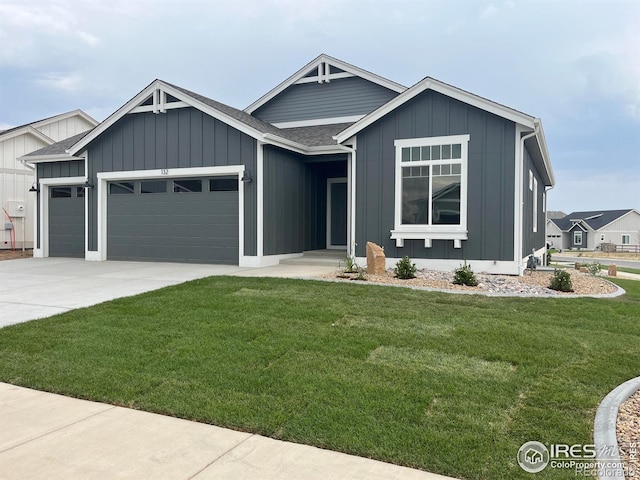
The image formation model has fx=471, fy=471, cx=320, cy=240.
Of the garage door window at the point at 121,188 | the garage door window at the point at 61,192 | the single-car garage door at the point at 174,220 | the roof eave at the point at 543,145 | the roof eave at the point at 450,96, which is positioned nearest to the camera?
the roof eave at the point at 450,96

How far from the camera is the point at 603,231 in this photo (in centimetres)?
5756

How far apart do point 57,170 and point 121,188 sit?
10.6ft

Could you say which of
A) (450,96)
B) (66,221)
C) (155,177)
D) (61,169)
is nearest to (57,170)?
(61,169)

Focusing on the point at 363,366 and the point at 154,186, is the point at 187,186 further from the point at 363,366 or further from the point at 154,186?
the point at 363,366

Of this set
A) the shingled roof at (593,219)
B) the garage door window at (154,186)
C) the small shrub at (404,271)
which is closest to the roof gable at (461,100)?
the small shrub at (404,271)

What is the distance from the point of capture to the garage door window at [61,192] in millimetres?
15805

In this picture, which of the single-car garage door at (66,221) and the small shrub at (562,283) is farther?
the single-car garage door at (66,221)

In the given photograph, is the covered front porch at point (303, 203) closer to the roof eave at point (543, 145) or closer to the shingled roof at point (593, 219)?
the roof eave at point (543, 145)

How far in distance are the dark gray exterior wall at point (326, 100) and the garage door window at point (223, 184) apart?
473cm

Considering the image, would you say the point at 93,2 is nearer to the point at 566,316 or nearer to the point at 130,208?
the point at 130,208

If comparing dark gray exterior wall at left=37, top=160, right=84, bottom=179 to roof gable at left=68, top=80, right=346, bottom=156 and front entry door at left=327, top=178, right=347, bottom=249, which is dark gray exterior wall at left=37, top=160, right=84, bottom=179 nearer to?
roof gable at left=68, top=80, right=346, bottom=156

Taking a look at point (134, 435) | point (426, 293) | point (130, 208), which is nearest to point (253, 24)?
point (130, 208)

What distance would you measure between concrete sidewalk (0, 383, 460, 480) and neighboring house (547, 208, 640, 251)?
61.5 m

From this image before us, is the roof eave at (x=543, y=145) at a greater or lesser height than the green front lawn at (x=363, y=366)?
greater
